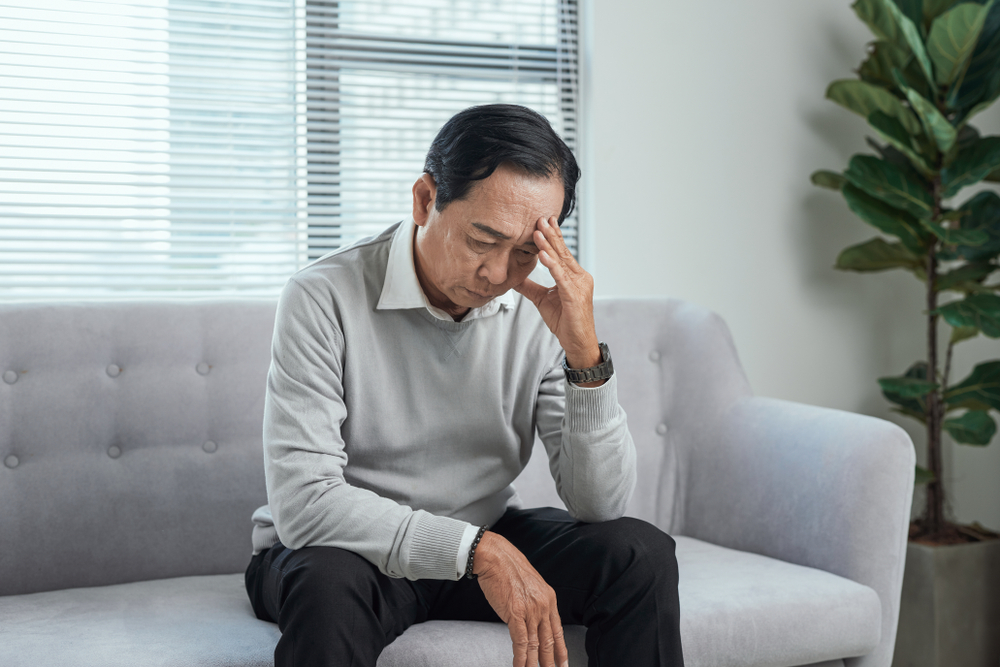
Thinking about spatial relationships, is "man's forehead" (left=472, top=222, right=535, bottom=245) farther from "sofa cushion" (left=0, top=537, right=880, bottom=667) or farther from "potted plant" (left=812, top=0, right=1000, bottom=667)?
"potted plant" (left=812, top=0, right=1000, bottom=667)

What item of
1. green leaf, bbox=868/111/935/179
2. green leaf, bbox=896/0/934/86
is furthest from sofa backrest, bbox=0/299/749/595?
green leaf, bbox=896/0/934/86

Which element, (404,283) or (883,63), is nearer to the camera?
(404,283)

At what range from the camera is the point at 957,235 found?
2146 mm

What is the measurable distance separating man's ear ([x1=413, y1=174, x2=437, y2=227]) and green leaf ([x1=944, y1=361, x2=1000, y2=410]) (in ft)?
5.53

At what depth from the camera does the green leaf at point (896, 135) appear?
2180 millimetres

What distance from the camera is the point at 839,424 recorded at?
159cm

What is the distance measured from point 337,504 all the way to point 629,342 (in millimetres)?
975

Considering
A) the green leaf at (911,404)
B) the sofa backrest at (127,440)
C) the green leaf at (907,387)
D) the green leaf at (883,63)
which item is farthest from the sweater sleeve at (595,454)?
the green leaf at (883,63)

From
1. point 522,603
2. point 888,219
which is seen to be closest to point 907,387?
point 888,219

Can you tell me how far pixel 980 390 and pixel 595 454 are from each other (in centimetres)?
152

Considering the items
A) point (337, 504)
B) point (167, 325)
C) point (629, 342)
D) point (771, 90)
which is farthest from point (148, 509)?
point (771, 90)

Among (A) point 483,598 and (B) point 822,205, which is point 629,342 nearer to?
(A) point 483,598

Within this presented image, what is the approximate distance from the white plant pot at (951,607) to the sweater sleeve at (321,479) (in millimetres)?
1541

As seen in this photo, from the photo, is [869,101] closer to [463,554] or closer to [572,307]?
[572,307]
